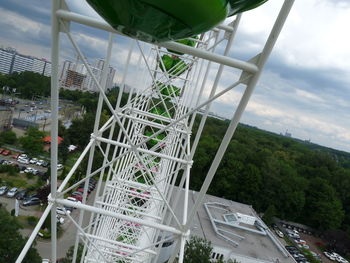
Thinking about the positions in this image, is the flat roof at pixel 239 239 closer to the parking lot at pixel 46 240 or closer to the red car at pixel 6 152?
the parking lot at pixel 46 240

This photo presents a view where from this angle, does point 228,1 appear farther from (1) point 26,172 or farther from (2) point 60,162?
(2) point 60,162

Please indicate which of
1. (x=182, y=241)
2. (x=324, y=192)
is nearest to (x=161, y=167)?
(x=182, y=241)

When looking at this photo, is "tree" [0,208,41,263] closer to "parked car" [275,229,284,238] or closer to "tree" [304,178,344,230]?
"parked car" [275,229,284,238]

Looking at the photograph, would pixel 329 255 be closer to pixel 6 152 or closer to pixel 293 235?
pixel 293 235

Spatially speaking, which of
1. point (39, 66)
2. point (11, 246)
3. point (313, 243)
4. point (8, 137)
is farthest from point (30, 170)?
point (39, 66)

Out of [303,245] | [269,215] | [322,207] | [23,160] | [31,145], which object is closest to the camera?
[303,245]

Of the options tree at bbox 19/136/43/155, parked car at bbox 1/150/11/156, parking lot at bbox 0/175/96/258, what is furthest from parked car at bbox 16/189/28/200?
tree at bbox 19/136/43/155

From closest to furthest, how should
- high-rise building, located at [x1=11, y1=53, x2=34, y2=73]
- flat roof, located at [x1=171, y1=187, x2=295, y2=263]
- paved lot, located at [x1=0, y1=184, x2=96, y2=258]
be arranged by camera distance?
1. paved lot, located at [x1=0, y1=184, x2=96, y2=258]
2. flat roof, located at [x1=171, y1=187, x2=295, y2=263]
3. high-rise building, located at [x1=11, y1=53, x2=34, y2=73]

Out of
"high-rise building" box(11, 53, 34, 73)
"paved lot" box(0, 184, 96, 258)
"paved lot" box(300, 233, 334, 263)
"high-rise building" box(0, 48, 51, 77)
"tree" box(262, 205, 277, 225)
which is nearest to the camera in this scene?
"paved lot" box(0, 184, 96, 258)
